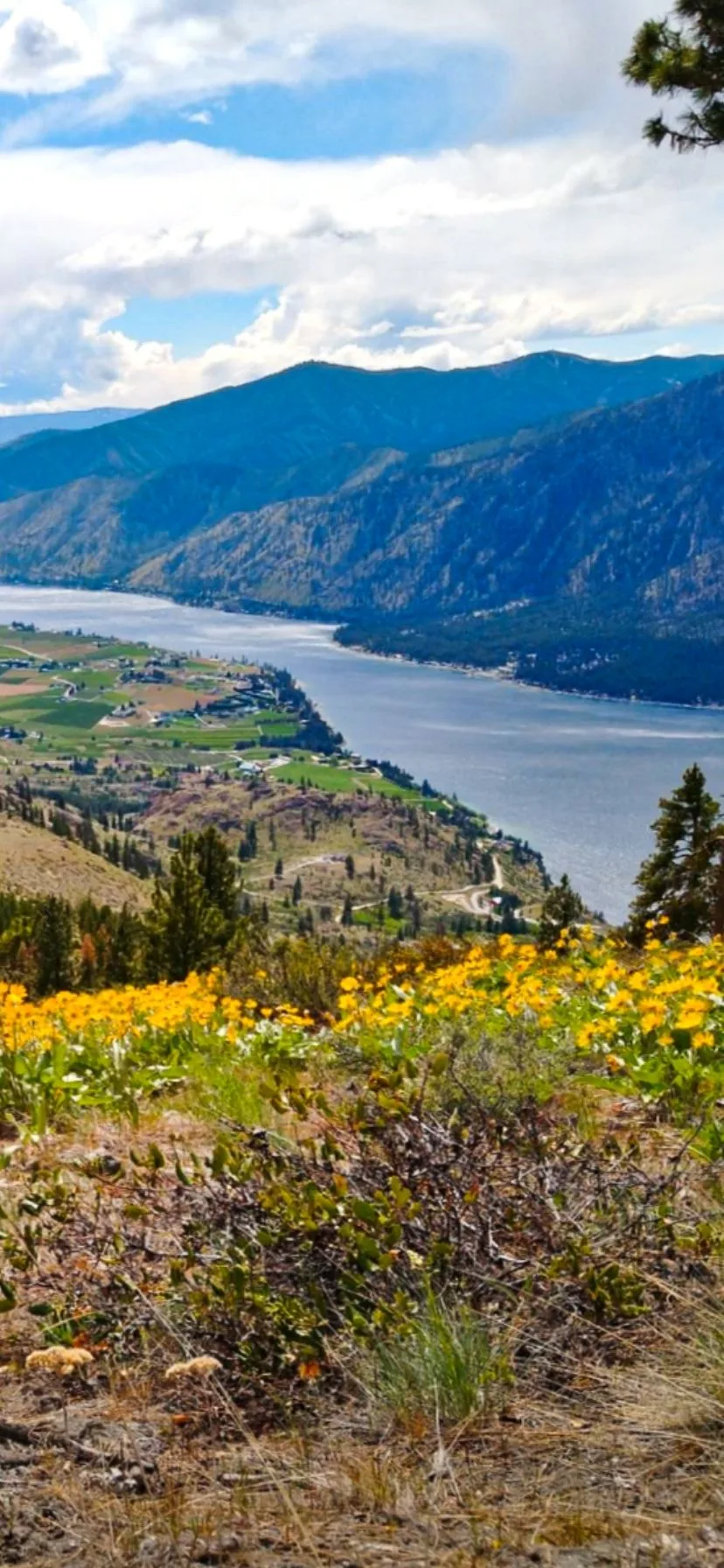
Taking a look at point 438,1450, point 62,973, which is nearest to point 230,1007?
point 438,1450

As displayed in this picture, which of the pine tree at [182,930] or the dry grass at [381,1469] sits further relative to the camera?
the pine tree at [182,930]

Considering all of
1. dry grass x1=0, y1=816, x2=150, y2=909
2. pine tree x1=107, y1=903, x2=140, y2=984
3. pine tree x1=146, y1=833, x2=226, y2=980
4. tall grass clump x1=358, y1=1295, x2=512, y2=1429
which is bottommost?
dry grass x1=0, y1=816, x2=150, y2=909

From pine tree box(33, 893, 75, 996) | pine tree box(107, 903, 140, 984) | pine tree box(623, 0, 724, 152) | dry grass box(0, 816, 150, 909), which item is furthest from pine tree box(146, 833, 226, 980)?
dry grass box(0, 816, 150, 909)

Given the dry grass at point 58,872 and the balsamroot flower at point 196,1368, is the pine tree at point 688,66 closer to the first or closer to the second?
the balsamroot flower at point 196,1368

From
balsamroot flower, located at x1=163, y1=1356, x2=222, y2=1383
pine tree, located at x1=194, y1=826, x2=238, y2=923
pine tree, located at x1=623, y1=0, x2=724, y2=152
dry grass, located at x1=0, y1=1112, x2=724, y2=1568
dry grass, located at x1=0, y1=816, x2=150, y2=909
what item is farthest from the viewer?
dry grass, located at x1=0, y1=816, x2=150, y2=909

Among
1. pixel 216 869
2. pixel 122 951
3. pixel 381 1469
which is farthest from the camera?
pixel 122 951

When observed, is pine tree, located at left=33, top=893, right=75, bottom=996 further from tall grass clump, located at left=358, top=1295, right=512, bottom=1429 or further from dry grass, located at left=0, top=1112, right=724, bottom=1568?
tall grass clump, located at left=358, top=1295, right=512, bottom=1429

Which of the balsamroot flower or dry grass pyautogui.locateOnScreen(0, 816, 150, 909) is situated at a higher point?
the balsamroot flower

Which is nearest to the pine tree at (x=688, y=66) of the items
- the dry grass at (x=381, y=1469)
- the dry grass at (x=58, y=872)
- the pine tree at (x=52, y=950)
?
the dry grass at (x=381, y=1469)


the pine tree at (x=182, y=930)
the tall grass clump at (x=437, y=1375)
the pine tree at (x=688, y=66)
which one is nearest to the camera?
the tall grass clump at (x=437, y=1375)

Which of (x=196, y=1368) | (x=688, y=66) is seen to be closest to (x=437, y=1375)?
(x=196, y=1368)

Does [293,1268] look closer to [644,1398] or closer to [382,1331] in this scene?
[382,1331]

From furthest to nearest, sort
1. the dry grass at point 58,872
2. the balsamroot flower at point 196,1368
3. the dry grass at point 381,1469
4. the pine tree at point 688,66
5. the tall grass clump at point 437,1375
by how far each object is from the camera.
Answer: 1. the dry grass at point 58,872
2. the pine tree at point 688,66
3. the balsamroot flower at point 196,1368
4. the tall grass clump at point 437,1375
5. the dry grass at point 381,1469

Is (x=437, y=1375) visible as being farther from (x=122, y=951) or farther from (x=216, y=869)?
(x=122, y=951)
